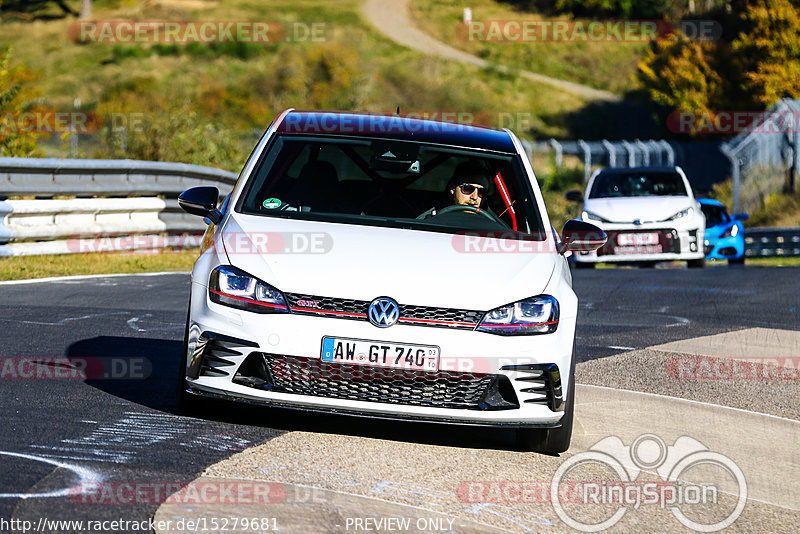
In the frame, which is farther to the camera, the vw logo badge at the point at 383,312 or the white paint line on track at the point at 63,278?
the white paint line on track at the point at 63,278

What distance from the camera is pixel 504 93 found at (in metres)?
71.9

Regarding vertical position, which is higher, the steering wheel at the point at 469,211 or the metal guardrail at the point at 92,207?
the steering wheel at the point at 469,211

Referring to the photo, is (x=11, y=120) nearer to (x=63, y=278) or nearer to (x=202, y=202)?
(x=63, y=278)

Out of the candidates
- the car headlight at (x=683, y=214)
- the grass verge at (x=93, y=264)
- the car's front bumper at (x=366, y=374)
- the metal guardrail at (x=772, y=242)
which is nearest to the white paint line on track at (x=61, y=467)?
the car's front bumper at (x=366, y=374)

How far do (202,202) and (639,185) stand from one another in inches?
533

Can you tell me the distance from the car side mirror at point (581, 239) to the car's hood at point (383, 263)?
0.51 metres

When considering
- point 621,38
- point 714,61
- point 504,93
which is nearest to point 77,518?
point 714,61

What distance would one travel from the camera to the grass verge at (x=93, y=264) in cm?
1308

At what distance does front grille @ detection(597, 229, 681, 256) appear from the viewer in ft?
58.8

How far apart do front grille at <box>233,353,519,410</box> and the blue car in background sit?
15483 millimetres

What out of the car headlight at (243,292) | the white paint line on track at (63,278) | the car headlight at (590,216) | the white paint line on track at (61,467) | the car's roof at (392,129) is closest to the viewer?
the white paint line on track at (61,467)

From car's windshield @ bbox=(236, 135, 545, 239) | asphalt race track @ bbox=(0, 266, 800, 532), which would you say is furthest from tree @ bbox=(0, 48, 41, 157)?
car's windshield @ bbox=(236, 135, 545, 239)

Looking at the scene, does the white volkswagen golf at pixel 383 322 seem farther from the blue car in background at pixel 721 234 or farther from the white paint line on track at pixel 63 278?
the blue car in background at pixel 721 234

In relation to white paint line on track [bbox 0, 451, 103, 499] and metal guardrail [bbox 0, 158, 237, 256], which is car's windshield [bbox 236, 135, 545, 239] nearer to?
white paint line on track [bbox 0, 451, 103, 499]
